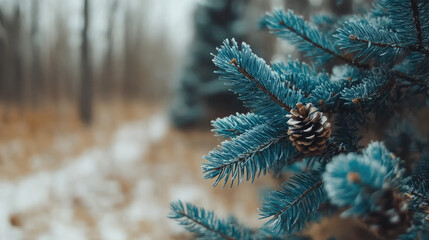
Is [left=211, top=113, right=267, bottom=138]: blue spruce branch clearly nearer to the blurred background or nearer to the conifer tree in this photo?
the blurred background

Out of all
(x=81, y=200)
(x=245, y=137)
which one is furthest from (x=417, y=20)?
(x=81, y=200)

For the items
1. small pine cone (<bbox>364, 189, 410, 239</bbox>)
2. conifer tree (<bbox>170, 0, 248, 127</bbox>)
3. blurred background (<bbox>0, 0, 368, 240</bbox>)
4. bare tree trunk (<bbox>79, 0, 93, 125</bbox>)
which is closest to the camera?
small pine cone (<bbox>364, 189, 410, 239</bbox>)

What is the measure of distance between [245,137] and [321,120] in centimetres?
17

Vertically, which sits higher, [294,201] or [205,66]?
[205,66]

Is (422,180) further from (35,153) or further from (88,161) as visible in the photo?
(35,153)

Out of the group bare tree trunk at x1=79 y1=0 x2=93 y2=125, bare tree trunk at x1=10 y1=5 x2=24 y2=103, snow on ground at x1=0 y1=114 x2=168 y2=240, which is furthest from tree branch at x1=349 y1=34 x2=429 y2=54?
bare tree trunk at x1=10 y1=5 x2=24 y2=103

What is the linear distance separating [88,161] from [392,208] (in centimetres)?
470

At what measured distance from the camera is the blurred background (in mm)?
2467

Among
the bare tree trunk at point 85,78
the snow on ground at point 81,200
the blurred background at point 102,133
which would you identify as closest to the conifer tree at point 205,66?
the blurred background at point 102,133

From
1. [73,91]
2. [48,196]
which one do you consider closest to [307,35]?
Answer: [48,196]

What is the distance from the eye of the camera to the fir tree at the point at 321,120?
1.78ft

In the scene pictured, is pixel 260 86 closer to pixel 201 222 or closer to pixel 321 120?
pixel 321 120

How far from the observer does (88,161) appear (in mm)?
4523

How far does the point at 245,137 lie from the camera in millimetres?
656
